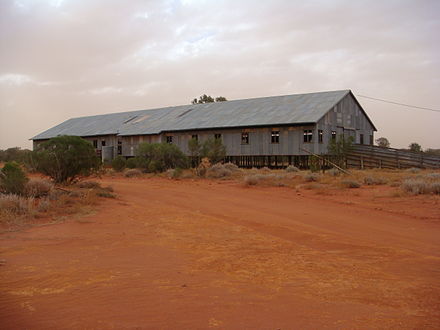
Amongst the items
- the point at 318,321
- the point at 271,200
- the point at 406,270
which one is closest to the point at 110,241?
the point at 318,321

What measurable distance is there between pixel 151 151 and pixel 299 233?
2262 centimetres

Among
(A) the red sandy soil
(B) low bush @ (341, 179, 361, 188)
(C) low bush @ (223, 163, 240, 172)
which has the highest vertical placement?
(C) low bush @ (223, 163, 240, 172)

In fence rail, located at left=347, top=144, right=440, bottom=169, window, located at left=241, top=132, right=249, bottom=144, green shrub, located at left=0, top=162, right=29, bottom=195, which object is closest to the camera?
green shrub, located at left=0, top=162, right=29, bottom=195

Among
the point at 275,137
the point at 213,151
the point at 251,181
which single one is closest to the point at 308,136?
the point at 275,137

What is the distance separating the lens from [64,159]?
16438 millimetres

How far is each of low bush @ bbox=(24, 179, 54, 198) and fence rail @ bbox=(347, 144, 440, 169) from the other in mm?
22272

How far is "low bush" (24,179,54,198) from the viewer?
12.5 meters

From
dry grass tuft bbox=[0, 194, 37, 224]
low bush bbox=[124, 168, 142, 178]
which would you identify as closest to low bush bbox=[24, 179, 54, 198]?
dry grass tuft bbox=[0, 194, 37, 224]

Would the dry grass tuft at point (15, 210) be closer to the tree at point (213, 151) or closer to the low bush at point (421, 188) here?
the low bush at point (421, 188)

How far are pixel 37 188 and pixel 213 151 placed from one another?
1734 cm

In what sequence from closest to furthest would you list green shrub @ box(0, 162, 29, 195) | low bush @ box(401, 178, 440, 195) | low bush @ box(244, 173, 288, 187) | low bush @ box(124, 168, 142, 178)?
1. green shrub @ box(0, 162, 29, 195)
2. low bush @ box(401, 178, 440, 195)
3. low bush @ box(244, 173, 288, 187)
4. low bush @ box(124, 168, 142, 178)

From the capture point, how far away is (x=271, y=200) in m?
13.6

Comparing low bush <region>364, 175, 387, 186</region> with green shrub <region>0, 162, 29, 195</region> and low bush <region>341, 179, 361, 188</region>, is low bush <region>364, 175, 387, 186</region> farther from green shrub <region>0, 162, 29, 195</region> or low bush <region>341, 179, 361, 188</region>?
green shrub <region>0, 162, 29, 195</region>

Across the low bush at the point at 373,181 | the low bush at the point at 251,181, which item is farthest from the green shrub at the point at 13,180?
the low bush at the point at 373,181
